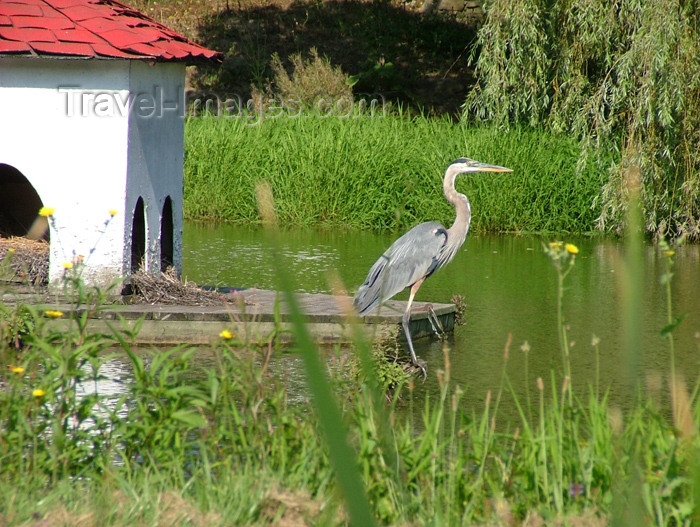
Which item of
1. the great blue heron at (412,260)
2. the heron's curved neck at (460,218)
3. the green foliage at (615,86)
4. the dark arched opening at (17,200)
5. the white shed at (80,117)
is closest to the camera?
the great blue heron at (412,260)

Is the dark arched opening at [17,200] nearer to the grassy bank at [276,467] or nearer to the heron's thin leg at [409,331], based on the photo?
the heron's thin leg at [409,331]

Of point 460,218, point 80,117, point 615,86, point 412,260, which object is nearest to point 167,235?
point 80,117

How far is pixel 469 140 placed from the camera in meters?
14.5

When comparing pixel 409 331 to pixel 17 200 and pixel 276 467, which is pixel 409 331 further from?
pixel 17 200

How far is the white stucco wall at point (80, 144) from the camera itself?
7.30 meters

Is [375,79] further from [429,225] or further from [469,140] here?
[429,225]

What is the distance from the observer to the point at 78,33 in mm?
7242

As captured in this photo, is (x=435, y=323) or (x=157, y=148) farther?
(x=157, y=148)

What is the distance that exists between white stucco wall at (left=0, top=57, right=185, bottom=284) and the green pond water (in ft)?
5.49

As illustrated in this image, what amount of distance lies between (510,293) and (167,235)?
11.2 feet

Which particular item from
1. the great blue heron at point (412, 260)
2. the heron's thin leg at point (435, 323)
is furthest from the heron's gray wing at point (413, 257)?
the heron's thin leg at point (435, 323)

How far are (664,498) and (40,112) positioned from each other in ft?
18.6

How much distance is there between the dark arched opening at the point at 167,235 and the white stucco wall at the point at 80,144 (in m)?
0.99

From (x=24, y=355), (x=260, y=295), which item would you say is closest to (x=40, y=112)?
(x=260, y=295)
